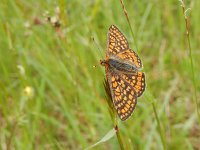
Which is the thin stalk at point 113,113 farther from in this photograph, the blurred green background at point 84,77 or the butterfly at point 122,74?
the blurred green background at point 84,77

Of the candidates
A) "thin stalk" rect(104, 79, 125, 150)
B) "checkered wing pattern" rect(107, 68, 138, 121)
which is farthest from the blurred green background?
"thin stalk" rect(104, 79, 125, 150)

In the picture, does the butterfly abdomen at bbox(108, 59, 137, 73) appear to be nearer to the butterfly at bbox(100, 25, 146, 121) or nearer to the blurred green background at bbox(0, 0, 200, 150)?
the butterfly at bbox(100, 25, 146, 121)

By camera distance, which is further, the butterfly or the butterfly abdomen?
the butterfly abdomen

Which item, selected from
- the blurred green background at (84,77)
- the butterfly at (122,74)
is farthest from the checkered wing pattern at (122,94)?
the blurred green background at (84,77)

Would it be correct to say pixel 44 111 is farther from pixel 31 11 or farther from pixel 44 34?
pixel 31 11

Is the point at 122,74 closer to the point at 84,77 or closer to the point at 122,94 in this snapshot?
the point at 122,94

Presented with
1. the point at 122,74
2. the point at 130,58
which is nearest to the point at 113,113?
the point at 122,74
